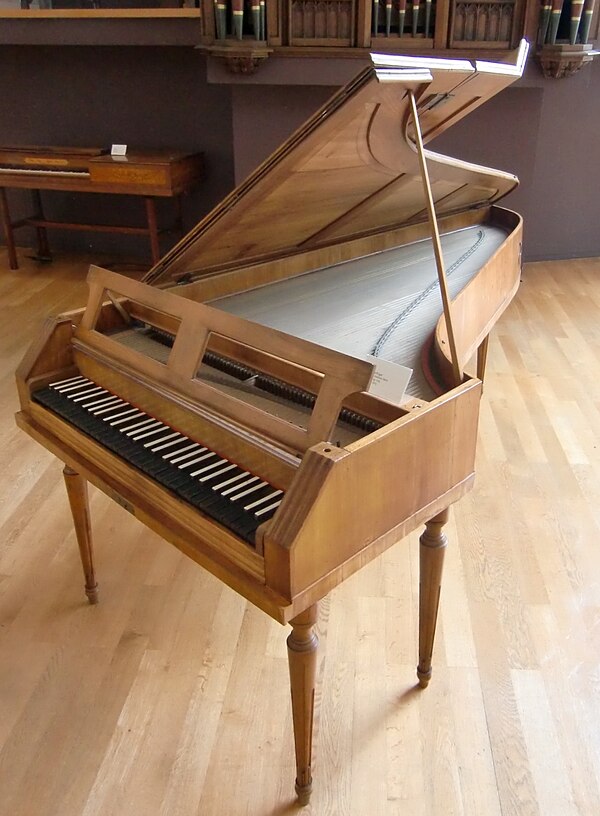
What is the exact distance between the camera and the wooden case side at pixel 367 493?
1156 millimetres

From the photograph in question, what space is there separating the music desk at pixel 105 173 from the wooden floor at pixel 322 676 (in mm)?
2420

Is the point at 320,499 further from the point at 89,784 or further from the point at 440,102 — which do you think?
the point at 440,102

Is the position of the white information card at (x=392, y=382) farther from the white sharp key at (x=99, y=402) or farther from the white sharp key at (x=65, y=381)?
the white sharp key at (x=65, y=381)

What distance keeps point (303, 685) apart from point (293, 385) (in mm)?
609

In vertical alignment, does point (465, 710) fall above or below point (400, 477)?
below

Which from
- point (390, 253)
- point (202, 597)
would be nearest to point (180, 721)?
point (202, 597)

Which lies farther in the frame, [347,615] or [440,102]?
[347,615]

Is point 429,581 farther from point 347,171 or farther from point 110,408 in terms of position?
point 347,171

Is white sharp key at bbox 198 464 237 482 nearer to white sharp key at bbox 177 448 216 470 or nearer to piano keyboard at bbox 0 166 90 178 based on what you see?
white sharp key at bbox 177 448 216 470

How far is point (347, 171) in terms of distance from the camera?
6.45 ft

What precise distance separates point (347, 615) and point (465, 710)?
0.43m

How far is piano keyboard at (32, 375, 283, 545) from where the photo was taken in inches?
51.0

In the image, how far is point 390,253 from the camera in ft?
9.36

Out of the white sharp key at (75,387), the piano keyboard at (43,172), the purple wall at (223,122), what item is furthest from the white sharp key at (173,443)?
the purple wall at (223,122)
